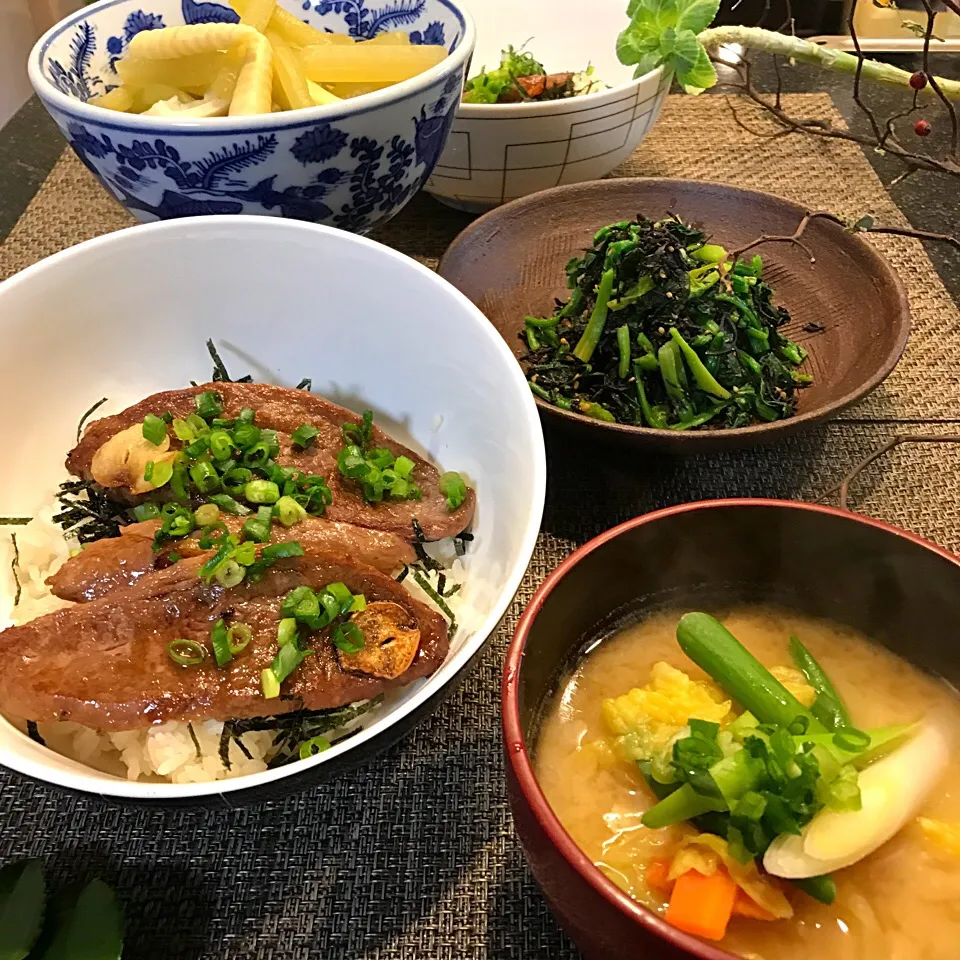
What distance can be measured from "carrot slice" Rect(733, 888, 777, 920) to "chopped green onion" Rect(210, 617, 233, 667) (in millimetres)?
677

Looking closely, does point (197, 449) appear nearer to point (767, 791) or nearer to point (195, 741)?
point (195, 741)

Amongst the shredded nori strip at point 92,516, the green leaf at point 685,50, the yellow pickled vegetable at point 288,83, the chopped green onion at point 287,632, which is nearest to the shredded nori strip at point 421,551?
the chopped green onion at point 287,632

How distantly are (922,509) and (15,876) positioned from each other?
156 cm

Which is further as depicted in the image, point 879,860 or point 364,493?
point 364,493

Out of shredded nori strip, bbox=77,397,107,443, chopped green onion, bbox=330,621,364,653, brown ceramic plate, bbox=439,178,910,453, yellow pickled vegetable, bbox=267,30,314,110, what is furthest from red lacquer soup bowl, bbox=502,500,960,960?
yellow pickled vegetable, bbox=267,30,314,110

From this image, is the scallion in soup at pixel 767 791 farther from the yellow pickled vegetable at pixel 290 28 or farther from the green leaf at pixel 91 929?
the yellow pickled vegetable at pixel 290 28

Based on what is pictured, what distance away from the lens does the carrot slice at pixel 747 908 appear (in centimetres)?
86

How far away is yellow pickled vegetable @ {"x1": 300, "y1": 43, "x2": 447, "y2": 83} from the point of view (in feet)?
5.64

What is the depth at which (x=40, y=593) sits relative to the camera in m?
1.33

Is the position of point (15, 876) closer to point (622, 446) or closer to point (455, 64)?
point (622, 446)

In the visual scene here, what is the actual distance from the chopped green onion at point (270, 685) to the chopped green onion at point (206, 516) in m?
0.31

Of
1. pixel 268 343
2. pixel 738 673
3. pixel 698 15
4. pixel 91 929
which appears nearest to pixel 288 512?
pixel 268 343

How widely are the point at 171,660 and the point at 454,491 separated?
0.51m

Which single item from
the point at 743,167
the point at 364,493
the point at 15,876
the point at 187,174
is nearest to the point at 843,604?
the point at 364,493
